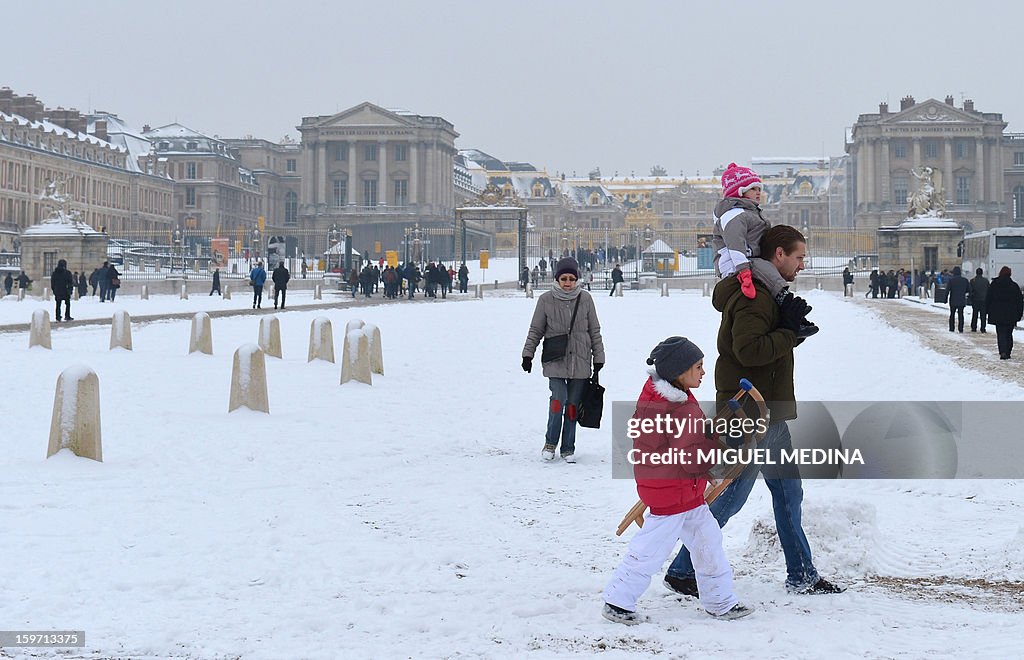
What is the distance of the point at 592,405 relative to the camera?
984 centimetres

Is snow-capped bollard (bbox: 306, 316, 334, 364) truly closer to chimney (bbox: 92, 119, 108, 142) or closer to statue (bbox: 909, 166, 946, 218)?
statue (bbox: 909, 166, 946, 218)

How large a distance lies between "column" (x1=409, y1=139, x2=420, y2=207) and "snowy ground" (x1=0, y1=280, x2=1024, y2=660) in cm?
10021

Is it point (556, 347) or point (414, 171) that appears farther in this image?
point (414, 171)

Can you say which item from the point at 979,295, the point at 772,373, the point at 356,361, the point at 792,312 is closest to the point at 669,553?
the point at 772,373

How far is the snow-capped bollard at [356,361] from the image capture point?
1542 centimetres

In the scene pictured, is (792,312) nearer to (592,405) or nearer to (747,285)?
(747,285)

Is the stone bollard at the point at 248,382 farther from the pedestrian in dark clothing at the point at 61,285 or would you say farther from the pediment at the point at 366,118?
the pediment at the point at 366,118

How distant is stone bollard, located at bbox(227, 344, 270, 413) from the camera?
486 inches

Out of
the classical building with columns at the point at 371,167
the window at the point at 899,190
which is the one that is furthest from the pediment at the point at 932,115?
the classical building with columns at the point at 371,167

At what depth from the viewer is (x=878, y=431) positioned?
10758 millimetres

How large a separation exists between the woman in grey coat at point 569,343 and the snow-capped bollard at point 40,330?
11.6 metres

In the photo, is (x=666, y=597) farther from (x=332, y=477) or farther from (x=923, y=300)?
(x=923, y=300)

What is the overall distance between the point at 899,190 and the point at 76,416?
366ft

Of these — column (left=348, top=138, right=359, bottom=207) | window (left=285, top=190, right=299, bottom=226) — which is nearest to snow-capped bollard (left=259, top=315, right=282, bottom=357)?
column (left=348, top=138, right=359, bottom=207)
